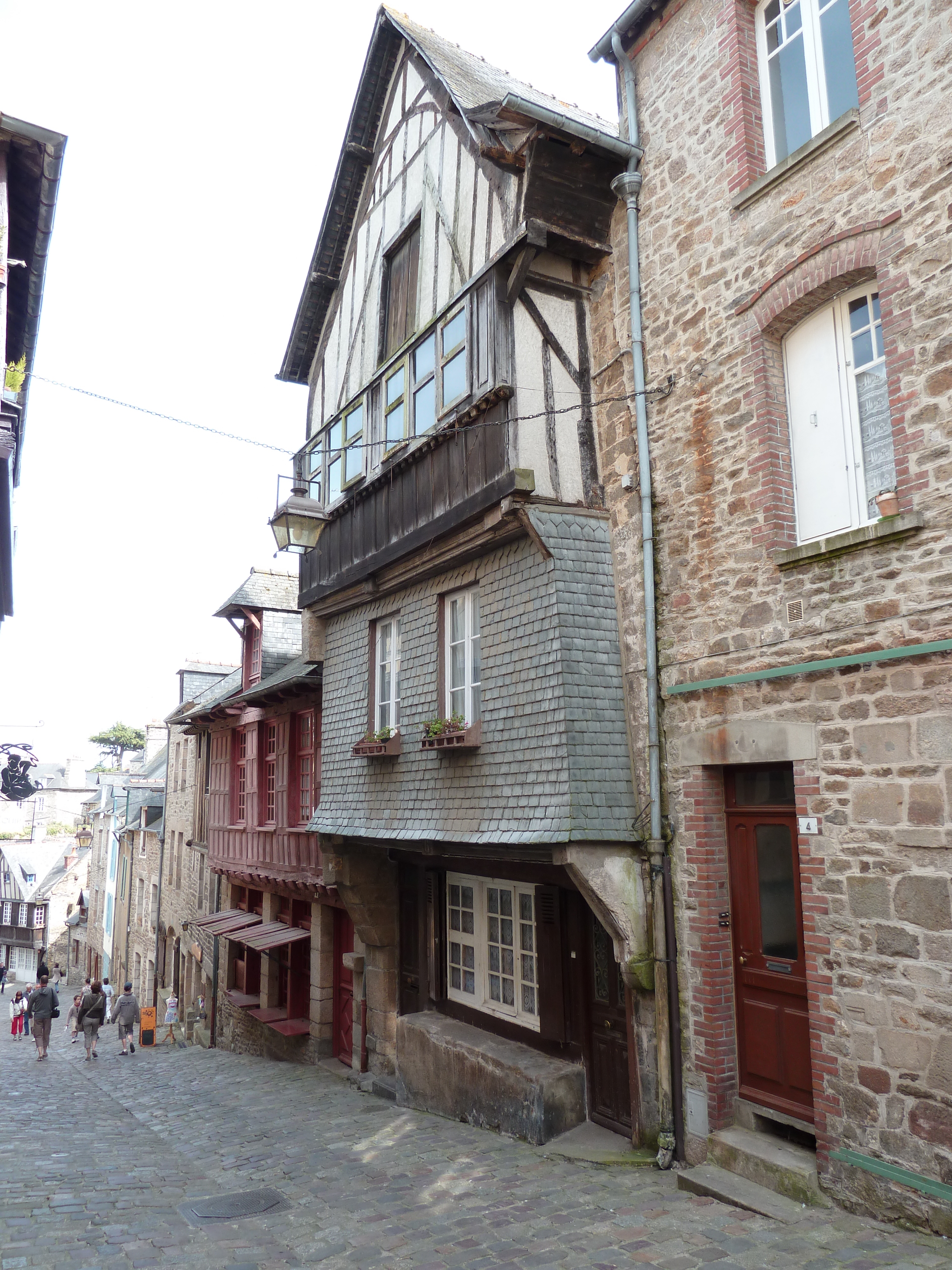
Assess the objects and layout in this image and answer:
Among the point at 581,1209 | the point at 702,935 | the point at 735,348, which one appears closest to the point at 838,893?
the point at 702,935

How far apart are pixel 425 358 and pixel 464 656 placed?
3.18 meters

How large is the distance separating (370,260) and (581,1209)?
10.1 meters

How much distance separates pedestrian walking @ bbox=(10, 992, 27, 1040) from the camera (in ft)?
86.7

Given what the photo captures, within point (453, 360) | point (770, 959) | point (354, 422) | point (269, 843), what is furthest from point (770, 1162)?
point (269, 843)

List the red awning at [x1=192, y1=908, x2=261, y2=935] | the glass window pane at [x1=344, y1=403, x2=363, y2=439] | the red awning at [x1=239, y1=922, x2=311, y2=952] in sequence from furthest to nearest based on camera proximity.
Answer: the red awning at [x1=192, y1=908, x2=261, y2=935] < the red awning at [x1=239, y1=922, x2=311, y2=952] < the glass window pane at [x1=344, y1=403, x2=363, y2=439]

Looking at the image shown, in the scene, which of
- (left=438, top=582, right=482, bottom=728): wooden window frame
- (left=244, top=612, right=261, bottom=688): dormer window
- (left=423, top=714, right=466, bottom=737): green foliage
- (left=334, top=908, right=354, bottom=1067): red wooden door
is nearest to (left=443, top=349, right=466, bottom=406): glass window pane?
(left=438, top=582, right=482, bottom=728): wooden window frame

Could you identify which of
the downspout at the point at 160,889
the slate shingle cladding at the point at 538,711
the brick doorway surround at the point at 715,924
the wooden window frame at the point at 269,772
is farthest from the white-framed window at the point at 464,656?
the downspout at the point at 160,889

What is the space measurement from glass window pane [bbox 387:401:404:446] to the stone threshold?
15.8 feet

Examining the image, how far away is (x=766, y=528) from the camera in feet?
21.3

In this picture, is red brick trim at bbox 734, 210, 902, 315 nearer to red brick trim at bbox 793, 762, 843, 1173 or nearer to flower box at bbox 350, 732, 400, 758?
red brick trim at bbox 793, 762, 843, 1173

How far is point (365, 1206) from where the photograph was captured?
21.8 ft

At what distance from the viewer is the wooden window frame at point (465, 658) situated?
28.3 feet

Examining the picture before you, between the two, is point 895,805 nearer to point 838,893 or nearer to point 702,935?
point 838,893

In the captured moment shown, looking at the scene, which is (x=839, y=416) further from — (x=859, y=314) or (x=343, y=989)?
(x=343, y=989)
